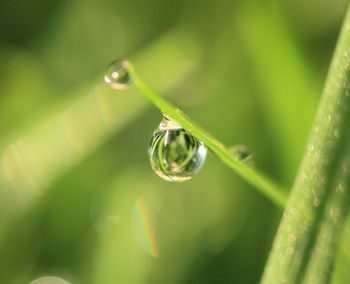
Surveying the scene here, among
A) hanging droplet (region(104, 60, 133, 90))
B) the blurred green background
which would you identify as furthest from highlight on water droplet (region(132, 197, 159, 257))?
hanging droplet (region(104, 60, 133, 90))

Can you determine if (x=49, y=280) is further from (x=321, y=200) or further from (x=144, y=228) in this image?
(x=321, y=200)

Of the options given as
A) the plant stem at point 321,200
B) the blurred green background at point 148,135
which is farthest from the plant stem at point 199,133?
the blurred green background at point 148,135

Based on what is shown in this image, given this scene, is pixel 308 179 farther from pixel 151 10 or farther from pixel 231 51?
pixel 151 10

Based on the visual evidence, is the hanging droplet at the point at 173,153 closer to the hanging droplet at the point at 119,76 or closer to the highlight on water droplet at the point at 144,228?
the hanging droplet at the point at 119,76

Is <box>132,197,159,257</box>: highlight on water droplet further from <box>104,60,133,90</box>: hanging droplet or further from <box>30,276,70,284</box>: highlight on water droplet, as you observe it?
<box>104,60,133,90</box>: hanging droplet

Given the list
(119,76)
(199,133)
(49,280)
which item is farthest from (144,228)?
(199,133)

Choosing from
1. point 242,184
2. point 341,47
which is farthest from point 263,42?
point 341,47
